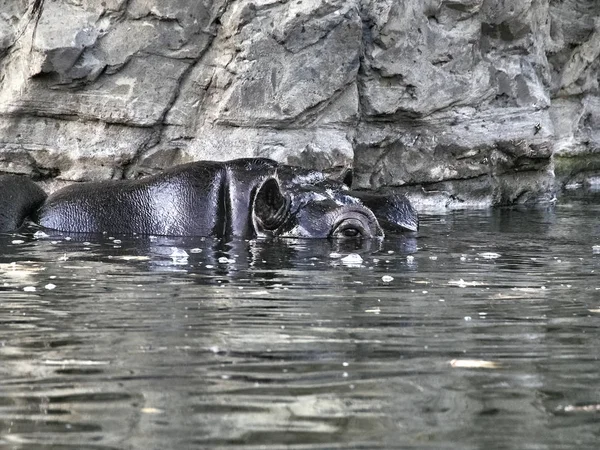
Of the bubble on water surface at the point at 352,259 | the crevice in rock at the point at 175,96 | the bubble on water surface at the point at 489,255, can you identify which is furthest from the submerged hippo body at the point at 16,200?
the bubble on water surface at the point at 489,255

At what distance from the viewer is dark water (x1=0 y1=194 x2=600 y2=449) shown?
327cm

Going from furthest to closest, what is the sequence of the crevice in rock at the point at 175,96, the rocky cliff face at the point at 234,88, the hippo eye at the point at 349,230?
1. the crevice in rock at the point at 175,96
2. the rocky cliff face at the point at 234,88
3. the hippo eye at the point at 349,230

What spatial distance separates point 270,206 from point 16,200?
2304mm

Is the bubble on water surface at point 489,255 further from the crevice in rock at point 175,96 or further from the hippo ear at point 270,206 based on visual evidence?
the crevice in rock at point 175,96

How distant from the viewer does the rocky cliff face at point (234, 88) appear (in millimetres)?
12156

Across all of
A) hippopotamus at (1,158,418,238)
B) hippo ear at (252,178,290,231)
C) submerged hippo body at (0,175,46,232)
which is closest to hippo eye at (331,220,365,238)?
hippopotamus at (1,158,418,238)

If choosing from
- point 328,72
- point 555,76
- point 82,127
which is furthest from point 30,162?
point 555,76

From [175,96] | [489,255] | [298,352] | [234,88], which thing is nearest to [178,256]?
[489,255]

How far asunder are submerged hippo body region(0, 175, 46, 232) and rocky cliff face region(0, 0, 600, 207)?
2.10 meters

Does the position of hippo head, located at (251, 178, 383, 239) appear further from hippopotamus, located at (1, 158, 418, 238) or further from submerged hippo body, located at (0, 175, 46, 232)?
submerged hippo body, located at (0, 175, 46, 232)

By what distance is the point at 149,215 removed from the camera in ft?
30.8

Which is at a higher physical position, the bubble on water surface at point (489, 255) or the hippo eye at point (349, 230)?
the hippo eye at point (349, 230)

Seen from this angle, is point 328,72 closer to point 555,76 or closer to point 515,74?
point 515,74

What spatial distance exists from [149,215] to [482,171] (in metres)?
5.63
